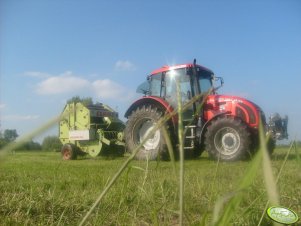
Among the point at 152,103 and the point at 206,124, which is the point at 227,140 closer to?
the point at 206,124

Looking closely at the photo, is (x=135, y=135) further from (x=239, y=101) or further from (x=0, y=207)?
(x=0, y=207)

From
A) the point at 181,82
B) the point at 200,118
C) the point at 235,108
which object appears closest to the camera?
the point at 235,108

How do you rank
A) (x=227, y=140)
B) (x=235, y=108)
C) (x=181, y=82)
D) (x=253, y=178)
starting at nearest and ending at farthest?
1. (x=253, y=178)
2. (x=227, y=140)
3. (x=235, y=108)
4. (x=181, y=82)

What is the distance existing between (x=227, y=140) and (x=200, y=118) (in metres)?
0.71

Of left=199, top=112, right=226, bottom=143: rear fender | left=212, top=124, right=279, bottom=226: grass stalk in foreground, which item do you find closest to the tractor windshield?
left=199, top=112, right=226, bottom=143: rear fender

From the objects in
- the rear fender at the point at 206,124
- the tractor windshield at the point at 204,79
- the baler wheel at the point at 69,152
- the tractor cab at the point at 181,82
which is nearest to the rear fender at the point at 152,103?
the tractor cab at the point at 181,82

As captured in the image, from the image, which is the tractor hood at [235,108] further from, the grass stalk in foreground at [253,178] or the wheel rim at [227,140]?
the grass stalk in foreground at [253,178]

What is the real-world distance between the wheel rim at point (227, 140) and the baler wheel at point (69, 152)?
13.6 ft

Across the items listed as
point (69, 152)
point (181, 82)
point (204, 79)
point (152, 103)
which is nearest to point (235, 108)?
point (204, 79)

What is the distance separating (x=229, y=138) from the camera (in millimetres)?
7098

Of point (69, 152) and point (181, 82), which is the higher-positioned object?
point (181, 82)

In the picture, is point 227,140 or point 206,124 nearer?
point 227,140

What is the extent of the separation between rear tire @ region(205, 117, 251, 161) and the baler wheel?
401cm

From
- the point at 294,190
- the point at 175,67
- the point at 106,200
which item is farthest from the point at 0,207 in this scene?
the point at 175,67
